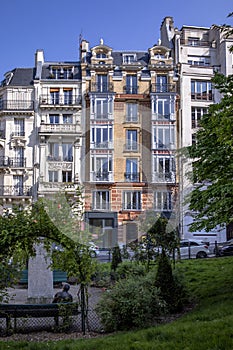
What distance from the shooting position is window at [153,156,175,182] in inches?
434

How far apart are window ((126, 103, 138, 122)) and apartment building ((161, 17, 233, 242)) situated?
7.69 metres

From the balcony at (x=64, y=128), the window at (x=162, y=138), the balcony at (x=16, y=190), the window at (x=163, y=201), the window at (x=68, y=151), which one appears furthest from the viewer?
the balcony at (x=16, y=190)

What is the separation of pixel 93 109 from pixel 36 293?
8413 mm

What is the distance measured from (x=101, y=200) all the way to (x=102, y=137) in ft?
11.4

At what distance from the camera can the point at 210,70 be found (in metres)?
30.6

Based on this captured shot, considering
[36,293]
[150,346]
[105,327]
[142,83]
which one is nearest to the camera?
[150,346]

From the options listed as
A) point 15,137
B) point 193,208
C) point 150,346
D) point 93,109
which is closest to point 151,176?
point 193,208

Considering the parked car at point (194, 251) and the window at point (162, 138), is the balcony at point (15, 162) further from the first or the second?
the window at point (162, 138)

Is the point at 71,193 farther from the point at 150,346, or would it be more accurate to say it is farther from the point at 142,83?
the point at 142,83

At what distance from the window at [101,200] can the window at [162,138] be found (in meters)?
1.87

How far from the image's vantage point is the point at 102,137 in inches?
548

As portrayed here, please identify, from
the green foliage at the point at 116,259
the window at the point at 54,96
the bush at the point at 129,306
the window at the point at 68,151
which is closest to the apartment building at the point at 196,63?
the green foliage at the point at 116,259

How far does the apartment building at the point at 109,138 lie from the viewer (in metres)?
10.8

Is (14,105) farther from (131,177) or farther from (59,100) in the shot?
(131,177)
